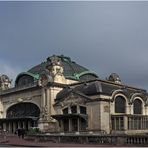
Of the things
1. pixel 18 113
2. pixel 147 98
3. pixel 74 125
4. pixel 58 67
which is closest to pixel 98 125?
pixel 74 125

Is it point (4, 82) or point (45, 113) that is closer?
point (45, 113)

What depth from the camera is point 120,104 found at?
63.2 metres

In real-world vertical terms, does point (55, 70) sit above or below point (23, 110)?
above

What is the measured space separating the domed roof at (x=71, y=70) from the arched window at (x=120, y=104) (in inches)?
700

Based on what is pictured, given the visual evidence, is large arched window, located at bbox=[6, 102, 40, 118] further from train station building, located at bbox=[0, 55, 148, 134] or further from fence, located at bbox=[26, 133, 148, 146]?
fence, located at bbox=[26, 133, 148, 146]

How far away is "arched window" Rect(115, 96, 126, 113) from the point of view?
6275 centimetres

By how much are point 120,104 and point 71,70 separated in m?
22.1

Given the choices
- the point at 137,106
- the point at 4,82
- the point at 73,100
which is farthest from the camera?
the point at 4,82

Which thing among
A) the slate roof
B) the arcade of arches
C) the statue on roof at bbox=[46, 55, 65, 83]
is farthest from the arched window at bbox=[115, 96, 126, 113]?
the arcade of arches

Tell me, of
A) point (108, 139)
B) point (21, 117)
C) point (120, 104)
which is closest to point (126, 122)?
point (120, 104)

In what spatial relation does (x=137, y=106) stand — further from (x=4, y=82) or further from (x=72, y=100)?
(x=4, y=82)

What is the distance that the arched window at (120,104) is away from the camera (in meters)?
62.8

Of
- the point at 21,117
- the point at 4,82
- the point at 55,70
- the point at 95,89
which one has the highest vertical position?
the point at 55,70

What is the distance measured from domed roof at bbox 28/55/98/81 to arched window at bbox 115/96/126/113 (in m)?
17.8
